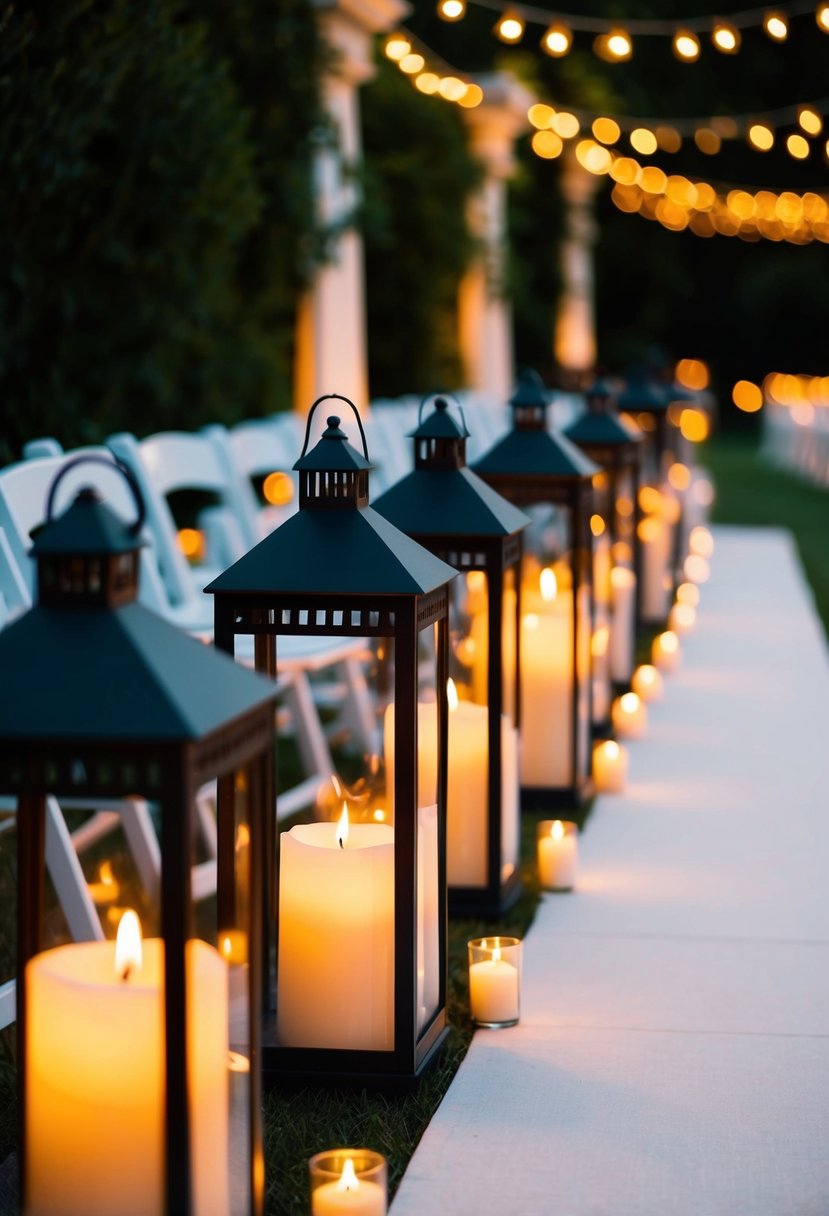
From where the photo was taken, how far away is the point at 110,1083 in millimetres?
1791

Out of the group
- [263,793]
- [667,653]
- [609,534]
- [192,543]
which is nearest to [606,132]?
[192,543]

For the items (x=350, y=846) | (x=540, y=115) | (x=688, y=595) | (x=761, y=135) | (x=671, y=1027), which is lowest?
(x=671, y=1027)

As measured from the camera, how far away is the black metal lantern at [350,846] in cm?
239

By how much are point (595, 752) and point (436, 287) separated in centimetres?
866

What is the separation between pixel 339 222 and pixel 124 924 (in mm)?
7460

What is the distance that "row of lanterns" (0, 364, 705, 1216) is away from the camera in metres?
1.69

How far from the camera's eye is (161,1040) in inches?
69.6

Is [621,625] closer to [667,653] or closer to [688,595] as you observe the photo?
[667,653]

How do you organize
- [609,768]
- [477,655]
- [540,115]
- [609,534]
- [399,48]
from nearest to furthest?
[477,655], [609,768], [609,534], [399,48], [540,115]

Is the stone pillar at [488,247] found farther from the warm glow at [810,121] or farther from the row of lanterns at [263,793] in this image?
the row of lanterns at [263,793]

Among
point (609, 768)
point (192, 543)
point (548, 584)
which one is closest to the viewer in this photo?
point (548, 584)

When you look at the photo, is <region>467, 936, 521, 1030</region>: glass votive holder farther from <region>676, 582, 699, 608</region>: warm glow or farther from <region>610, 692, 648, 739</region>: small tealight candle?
<region>676, 582, 699, 608</region>: warm glow

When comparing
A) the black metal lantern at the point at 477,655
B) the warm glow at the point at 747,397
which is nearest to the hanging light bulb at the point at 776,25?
the black metal lantern at the point at 477,655

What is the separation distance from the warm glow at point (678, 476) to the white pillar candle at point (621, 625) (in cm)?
252
